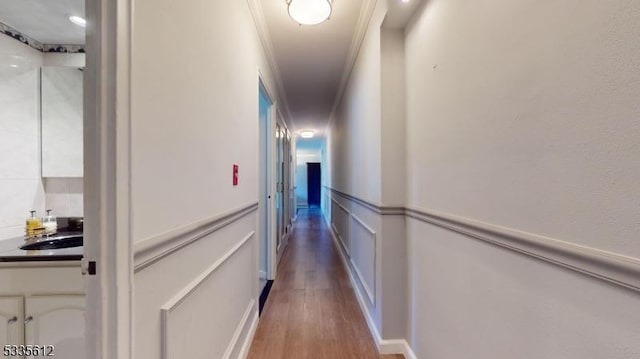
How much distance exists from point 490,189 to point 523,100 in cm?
31

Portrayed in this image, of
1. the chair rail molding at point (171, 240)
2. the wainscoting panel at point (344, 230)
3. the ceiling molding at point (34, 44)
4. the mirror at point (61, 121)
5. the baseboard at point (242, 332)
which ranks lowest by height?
the baseboard at point (242, 332)

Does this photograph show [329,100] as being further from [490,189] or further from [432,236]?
[490,189]

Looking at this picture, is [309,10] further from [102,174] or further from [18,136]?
[18,136]

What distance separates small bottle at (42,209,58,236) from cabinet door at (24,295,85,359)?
556 mm

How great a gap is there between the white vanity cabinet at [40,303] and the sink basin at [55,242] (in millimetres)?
191

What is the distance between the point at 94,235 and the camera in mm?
618

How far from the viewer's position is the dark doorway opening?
11.4 meters

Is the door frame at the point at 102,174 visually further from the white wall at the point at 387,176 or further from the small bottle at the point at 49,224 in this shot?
the small bottle at the point at 49,224

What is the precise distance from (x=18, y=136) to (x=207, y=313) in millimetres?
1699

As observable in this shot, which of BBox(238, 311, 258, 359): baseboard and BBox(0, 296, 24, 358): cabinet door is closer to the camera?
BBox(0, 296, 24, 358): cabinet door

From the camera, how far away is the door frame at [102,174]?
0.62 metres

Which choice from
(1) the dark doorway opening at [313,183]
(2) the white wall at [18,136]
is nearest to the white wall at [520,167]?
(2) the white wall at [18,136]

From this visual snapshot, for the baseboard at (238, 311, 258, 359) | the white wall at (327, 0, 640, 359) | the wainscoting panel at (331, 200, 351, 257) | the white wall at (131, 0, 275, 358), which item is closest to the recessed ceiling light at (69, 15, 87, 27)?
the white wall at (131, 0, 275, 358)

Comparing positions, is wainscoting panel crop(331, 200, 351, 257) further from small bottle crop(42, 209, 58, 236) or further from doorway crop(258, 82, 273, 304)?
small bottle crop(42, 209, 58, 236)
